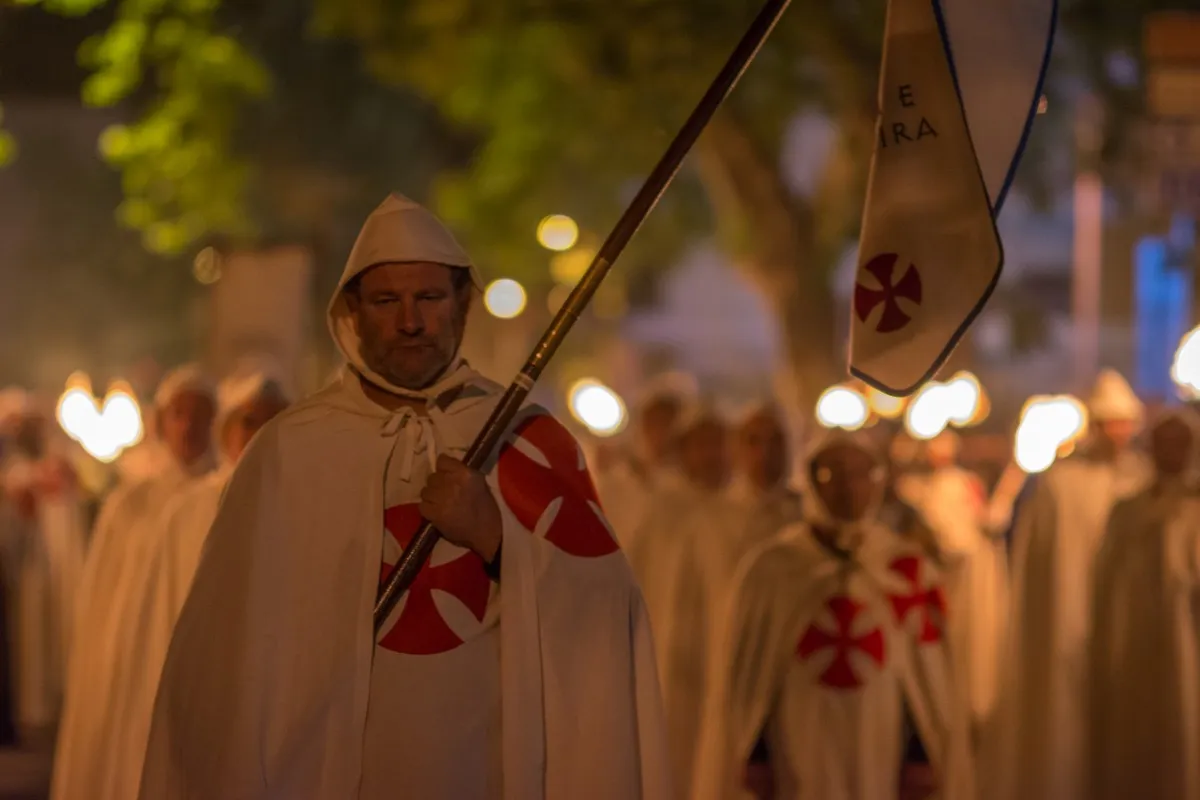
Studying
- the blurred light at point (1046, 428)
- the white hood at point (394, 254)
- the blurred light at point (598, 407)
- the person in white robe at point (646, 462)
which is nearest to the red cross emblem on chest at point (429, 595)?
the white hood at point (394, 254)

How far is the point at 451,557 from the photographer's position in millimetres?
5445

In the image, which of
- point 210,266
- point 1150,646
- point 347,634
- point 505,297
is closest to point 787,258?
point 210,266

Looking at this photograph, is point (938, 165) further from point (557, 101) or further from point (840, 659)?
point (557, 101)

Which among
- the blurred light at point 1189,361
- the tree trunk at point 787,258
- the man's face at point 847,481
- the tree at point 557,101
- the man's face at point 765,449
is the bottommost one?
the man's face at point 847,481

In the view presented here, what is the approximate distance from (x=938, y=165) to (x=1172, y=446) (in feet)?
19.6

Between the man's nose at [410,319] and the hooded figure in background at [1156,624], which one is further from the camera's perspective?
the hooded figure in background at [1156,624]

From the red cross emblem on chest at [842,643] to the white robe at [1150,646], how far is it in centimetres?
385

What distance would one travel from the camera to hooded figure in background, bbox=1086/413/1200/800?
458 inches

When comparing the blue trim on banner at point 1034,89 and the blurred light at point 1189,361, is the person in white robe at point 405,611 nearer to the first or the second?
the blue trim on banner at point 1034,89

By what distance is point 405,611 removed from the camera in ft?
17.7

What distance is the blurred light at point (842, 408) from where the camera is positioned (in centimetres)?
1493

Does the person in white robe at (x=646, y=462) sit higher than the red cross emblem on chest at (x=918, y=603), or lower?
higher

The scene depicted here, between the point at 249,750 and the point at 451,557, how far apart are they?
0.65 m

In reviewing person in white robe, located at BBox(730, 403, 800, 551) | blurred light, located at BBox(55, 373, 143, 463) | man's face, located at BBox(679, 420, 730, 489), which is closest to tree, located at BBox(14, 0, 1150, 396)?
blurred light, located at BBox(55, 373, 143, 463)
